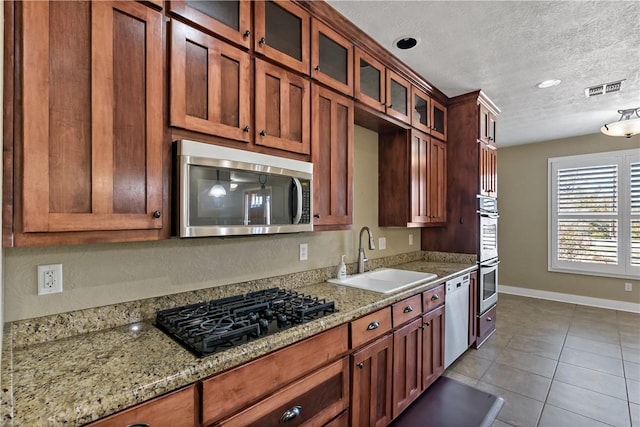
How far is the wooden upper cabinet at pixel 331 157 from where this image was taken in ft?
6.37

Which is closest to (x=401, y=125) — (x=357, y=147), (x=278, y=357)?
(x=357, y=147)

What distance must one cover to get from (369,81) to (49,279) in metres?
2.27

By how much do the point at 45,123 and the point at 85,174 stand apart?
190mm

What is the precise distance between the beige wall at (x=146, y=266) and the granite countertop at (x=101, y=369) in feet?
0.49

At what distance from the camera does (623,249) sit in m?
4.57

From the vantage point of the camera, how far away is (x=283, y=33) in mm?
1765

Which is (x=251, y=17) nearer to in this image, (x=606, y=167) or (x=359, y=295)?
(x=359, y=295)

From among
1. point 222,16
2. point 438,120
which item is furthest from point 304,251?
point 438,120

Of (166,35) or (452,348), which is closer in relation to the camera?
(166,35)

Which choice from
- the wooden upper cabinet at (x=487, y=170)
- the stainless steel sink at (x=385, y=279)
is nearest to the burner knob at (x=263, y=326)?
the stainless steel sink at (x=385, y=279)

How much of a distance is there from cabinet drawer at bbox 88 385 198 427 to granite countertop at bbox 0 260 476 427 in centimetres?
2

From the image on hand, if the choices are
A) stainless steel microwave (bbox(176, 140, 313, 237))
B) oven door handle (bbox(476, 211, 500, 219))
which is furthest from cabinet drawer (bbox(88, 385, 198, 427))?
oven door handle (bbox(476, 211, 500, 219))

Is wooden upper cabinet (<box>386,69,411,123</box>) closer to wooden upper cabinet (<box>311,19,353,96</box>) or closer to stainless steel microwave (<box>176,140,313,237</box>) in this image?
wooden upper cabinet (<box>311,19,353,96</box>)

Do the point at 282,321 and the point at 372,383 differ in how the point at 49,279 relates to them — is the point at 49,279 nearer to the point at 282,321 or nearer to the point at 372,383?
the point at 282,321
